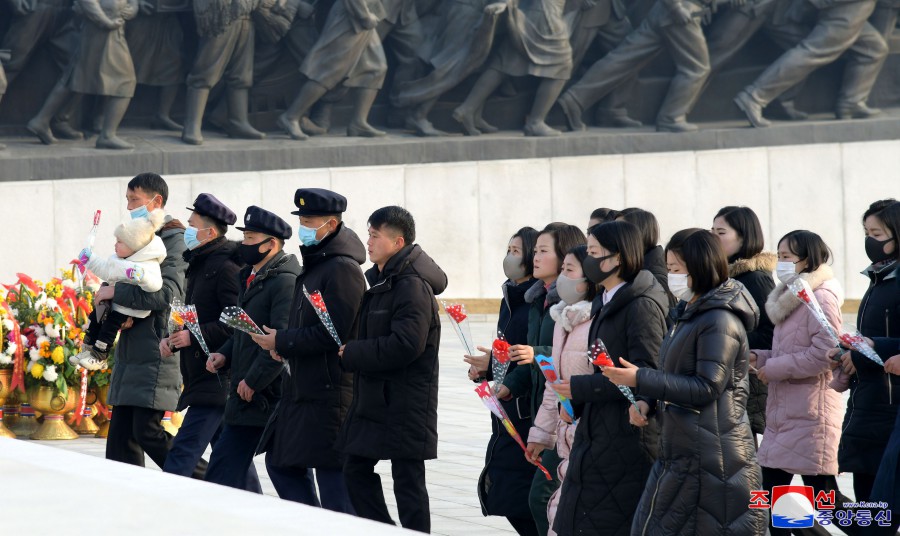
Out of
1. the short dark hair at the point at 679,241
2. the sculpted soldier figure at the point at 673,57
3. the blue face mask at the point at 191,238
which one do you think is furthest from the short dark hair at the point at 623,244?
the sculpted soldier figure at the point at 673,57

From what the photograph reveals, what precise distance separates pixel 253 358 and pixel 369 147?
29.1ft

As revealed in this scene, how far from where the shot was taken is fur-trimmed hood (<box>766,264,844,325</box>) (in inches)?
196

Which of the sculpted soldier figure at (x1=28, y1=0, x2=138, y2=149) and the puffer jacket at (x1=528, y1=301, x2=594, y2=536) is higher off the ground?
the sculpted soldier figure at (x1=28, y1=0, x2=138, y2=149)

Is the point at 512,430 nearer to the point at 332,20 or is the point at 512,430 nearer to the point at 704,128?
the point at 332,20

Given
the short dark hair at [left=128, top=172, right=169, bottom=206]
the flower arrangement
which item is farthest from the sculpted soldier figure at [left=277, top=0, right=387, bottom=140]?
the short dark hair at [left=128, top=172, right=169, bottom=206]

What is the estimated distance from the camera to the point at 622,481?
4.14 metres

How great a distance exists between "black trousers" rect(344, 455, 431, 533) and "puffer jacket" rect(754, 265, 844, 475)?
1.18 metres

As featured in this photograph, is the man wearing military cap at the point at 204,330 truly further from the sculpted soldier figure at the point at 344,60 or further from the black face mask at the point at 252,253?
the sculpted soldier figure at the point at 344,60

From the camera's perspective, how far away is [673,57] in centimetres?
1480

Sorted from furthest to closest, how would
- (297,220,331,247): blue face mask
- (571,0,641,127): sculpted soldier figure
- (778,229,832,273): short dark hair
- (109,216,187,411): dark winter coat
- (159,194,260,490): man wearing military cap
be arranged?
(571,0,641,127): sculpted soldier figure < (109,216,187,411): dark winter coat < (159,194,260,490): man wearing military cap < (297,220,331,247): blue face mask < (778,229,832,273): short dark hair

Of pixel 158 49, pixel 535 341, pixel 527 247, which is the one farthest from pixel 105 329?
pixel 158 49

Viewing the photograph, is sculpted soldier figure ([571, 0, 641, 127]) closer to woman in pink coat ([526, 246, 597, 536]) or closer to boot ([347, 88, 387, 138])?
boot ([347, 88, 387, 138])

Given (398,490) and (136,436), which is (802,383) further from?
(136,436)

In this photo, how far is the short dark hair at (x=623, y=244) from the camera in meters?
4.31
